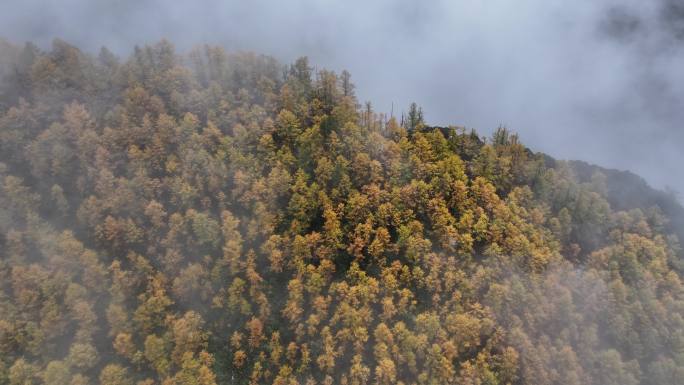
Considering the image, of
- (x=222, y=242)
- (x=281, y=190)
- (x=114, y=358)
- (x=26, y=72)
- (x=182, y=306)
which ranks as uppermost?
(x=26, y=72)

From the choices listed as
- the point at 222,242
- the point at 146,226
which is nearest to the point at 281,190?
the point at 222,242

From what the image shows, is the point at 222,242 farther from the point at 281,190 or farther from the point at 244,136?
the point at 244,136

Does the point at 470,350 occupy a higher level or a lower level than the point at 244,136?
lower

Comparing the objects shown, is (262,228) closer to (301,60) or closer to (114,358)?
(114,358)

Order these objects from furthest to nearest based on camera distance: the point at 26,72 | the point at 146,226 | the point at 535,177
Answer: the point at 26,72
the point at 535,177
the point at 146,226

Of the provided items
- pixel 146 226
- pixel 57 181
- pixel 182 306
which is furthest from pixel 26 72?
pixel 182 306

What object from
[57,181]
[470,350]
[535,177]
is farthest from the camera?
[535,177]

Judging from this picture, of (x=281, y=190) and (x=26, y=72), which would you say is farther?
(x=26, y=72)
